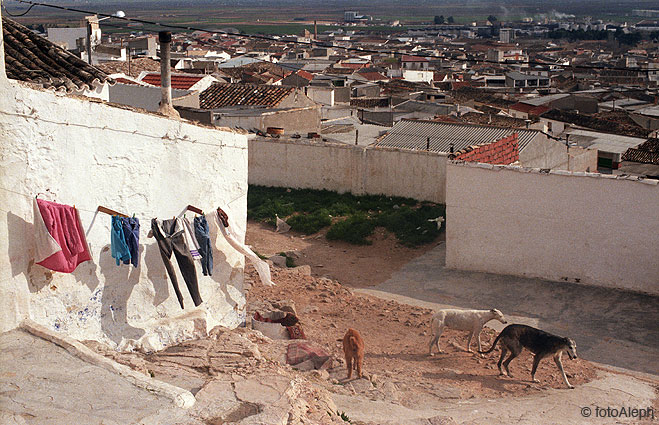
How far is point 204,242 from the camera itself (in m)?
9.16

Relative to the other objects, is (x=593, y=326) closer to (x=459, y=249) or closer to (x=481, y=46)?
(x=459, y=249)

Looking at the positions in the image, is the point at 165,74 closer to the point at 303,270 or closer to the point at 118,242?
the point at 118,242

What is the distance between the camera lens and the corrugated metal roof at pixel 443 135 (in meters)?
19.7

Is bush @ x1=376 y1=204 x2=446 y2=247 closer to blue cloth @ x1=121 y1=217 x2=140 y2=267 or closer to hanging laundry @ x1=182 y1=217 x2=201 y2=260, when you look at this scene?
hanging laundry @ x1=182 y1=217 x2=201 y2=260

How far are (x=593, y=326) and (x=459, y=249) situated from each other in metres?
3.17

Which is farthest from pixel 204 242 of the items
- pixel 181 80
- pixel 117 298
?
pixel 181 80

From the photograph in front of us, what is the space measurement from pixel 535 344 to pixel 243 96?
1714 cm

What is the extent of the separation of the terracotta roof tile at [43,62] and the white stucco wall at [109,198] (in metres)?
2.11

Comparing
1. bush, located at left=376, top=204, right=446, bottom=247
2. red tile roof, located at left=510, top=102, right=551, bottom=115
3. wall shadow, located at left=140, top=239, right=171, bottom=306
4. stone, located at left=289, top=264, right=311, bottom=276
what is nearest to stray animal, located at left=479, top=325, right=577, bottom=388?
wall shadow, located at left=140, top=239, right=171, bottom=306

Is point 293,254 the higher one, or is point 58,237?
point 58,237

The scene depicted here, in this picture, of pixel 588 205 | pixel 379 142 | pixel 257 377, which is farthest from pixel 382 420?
pixel 379 142

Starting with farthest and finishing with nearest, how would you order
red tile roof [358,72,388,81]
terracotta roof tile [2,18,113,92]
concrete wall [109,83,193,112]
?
1. red tile roof [358,72,388,81]
2. concrete wall [109,83,193,112]
3. terracotta roof tile [2,18,113,92]

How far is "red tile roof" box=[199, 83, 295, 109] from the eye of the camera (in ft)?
81.4

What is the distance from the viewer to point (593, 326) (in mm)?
12039
